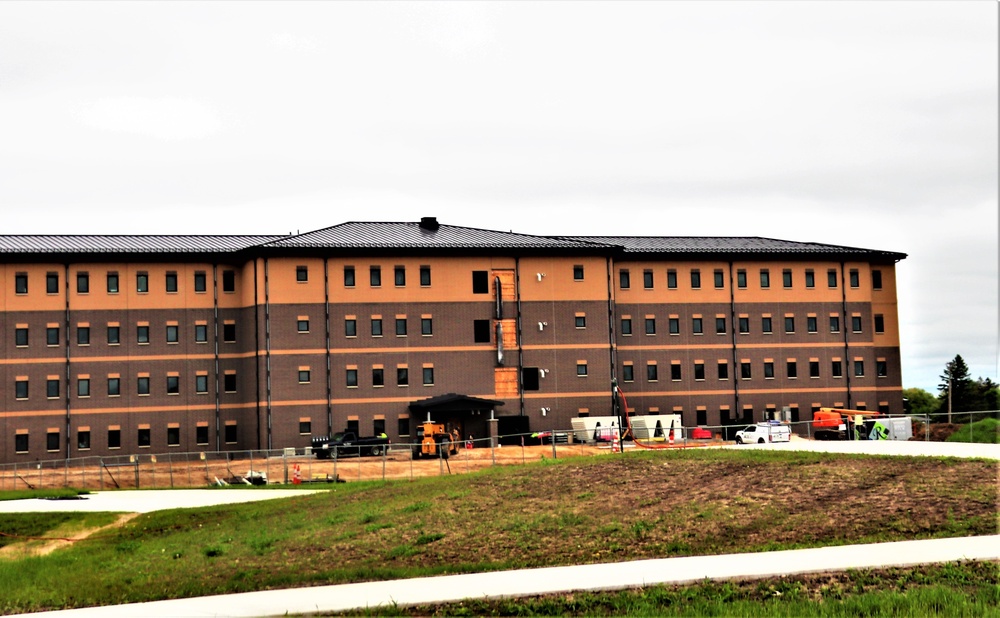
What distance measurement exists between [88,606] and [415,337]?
56.4 m

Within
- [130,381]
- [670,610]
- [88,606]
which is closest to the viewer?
[670,610]

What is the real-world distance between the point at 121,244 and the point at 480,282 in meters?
24.0

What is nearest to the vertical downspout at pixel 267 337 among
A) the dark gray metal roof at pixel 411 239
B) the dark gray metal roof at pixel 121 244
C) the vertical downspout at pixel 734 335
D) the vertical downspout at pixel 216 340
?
the dark gray metal roof at pixel 411 239

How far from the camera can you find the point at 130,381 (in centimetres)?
7362

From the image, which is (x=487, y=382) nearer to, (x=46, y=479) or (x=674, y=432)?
(x=674, y=432)

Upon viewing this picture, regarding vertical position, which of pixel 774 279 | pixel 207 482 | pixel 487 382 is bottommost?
pixel 207 482

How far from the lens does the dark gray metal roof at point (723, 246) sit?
81.4 m

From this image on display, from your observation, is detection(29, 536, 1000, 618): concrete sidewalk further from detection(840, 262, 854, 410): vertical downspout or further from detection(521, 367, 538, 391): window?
detection(840, 262, 854, 410): vertical downspout

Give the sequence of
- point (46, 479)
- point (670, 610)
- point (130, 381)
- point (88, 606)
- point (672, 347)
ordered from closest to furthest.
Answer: point (670, 610), point (88, 606), point (46, 479), point (130, 381), point (672, 347)

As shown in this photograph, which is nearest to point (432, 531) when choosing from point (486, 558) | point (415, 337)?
point (486, 558)

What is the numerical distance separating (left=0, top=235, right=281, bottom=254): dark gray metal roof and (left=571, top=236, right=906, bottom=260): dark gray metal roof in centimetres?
2564

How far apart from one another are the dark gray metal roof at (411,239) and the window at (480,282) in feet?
5.99

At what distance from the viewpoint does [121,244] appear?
75812mm

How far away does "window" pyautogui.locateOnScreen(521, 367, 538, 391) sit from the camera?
7562 cm
